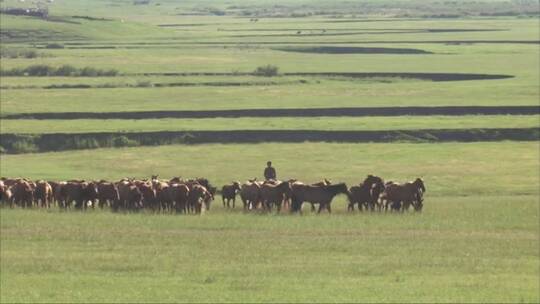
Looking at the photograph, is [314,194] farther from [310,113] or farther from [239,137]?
[310,113]

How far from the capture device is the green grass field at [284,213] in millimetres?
21141

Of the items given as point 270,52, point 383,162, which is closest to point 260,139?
point 383,162

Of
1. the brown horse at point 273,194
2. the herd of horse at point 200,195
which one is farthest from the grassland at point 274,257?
the brown horse at point 273,194

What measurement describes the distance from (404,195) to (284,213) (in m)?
2.97

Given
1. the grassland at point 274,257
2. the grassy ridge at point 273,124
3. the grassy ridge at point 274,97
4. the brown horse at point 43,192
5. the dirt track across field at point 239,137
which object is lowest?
the grassland at point 274,257

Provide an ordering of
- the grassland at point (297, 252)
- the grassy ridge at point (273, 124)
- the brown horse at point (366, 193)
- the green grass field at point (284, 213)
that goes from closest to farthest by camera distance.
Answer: the grassland at point (297, 252), the green grass field at point (284, 213), the brown horse at point (366, 193), the grassy ridge at point (273, 124)

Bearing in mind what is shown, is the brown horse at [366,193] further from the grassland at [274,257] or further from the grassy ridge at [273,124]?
the grassy ridge at [273,124]

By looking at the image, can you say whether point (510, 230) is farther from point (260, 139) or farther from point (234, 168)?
point (260, 139)

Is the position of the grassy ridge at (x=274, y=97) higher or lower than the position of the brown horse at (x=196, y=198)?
higher

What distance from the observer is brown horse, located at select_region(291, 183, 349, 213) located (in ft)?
103

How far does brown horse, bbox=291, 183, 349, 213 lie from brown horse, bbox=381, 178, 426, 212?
3.62 ft

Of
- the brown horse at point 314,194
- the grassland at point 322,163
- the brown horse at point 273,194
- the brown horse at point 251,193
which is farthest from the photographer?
the grassland at point 322,163

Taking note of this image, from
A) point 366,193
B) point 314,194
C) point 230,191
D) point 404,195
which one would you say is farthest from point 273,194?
point 404,195

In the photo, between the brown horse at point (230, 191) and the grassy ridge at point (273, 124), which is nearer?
the brown horse at point (230, 191)
